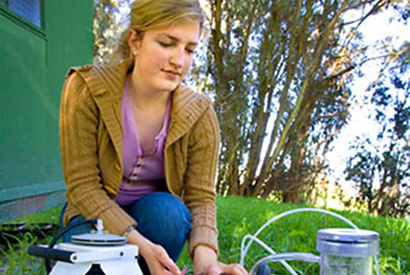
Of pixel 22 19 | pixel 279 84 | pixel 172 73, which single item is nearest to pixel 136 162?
pixel 172 73

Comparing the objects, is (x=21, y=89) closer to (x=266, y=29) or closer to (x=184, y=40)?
(x=184, y=40)

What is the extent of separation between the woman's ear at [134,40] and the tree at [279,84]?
18.4 ft

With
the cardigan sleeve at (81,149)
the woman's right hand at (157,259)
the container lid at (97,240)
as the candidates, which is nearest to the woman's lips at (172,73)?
the cardigan sleeve at (81,149)

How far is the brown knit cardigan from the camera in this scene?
1.47m

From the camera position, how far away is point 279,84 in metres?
7.87

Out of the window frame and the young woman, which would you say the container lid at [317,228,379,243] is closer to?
the young woman

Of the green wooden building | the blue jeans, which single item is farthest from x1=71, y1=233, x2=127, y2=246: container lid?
the green wooden building

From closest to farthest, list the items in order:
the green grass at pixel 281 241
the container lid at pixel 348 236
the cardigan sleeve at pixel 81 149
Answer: the container lid at pixel 348 236
the cardigan sleeve at pixel 81 149
the green grass at pixel 281 241

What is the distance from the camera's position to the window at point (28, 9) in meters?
2.72

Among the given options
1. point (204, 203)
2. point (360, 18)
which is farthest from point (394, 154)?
point (204, 203)

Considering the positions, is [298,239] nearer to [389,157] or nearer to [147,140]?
[147,140]

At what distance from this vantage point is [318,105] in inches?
331

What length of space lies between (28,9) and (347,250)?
8.65 feet

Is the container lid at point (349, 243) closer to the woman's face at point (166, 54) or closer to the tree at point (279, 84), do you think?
the woman's face at point (166, 54)
